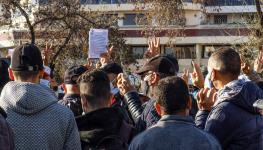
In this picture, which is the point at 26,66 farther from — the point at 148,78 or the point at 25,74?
the point at 148,78

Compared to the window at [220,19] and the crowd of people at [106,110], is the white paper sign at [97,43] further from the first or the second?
the window at [220,19]

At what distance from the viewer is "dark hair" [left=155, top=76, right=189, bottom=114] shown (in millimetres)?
3910

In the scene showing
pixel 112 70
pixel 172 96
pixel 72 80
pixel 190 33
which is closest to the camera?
pixel 172 96

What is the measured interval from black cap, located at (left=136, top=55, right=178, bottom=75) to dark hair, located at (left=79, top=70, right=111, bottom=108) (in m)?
0.96

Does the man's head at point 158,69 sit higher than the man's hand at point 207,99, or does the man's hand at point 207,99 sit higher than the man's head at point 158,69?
the man's head at point 158,69

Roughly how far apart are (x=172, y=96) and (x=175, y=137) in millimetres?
296

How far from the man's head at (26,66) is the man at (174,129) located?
40.9 inches

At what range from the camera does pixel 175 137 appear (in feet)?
12.4

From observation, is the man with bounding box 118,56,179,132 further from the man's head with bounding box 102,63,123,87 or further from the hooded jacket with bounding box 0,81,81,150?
the man's head with bounding box 102,63,123,87

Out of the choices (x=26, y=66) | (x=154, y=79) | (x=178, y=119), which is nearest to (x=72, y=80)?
(x=154, y=79)

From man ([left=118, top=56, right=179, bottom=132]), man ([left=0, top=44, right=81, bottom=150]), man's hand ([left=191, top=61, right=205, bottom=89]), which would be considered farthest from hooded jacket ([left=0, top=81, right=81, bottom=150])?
man's hand ([left=191, top=61, right=205, bottom=89])

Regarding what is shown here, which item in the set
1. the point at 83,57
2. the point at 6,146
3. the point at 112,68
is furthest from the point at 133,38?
the point at 6,146

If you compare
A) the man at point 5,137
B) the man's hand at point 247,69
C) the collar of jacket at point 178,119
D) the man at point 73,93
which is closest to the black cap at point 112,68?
the man at point 73,93

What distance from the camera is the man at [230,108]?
14.6 ft
